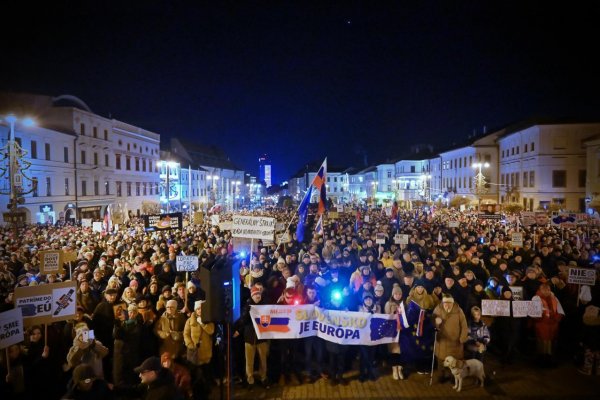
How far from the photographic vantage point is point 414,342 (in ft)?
27.0

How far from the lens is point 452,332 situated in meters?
7.82

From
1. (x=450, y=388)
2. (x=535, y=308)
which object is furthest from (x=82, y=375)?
(x=535, y=308)

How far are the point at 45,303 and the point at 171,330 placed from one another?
6.61 ft

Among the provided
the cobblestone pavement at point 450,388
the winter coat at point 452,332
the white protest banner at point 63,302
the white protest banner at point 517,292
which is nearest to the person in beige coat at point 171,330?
the cobblestone pavement at point 450,388

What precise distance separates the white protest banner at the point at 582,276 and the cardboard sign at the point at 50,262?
11.4 meters

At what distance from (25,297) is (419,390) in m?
6.62

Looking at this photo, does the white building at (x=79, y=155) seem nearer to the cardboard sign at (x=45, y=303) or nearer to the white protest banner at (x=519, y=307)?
the cardboard sign at (x=45, y=303)

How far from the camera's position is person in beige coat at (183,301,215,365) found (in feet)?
24.3

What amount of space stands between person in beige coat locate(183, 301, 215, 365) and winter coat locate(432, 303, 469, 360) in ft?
12.9

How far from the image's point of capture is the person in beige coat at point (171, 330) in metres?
7.42

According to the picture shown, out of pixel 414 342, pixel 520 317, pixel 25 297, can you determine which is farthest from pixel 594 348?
pixel 25 297

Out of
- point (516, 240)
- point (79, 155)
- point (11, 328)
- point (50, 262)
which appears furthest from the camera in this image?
point (79, 155)

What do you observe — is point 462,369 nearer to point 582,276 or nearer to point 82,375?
point 582,276

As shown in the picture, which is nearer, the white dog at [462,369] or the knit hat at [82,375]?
the knit hat at [82,375]
